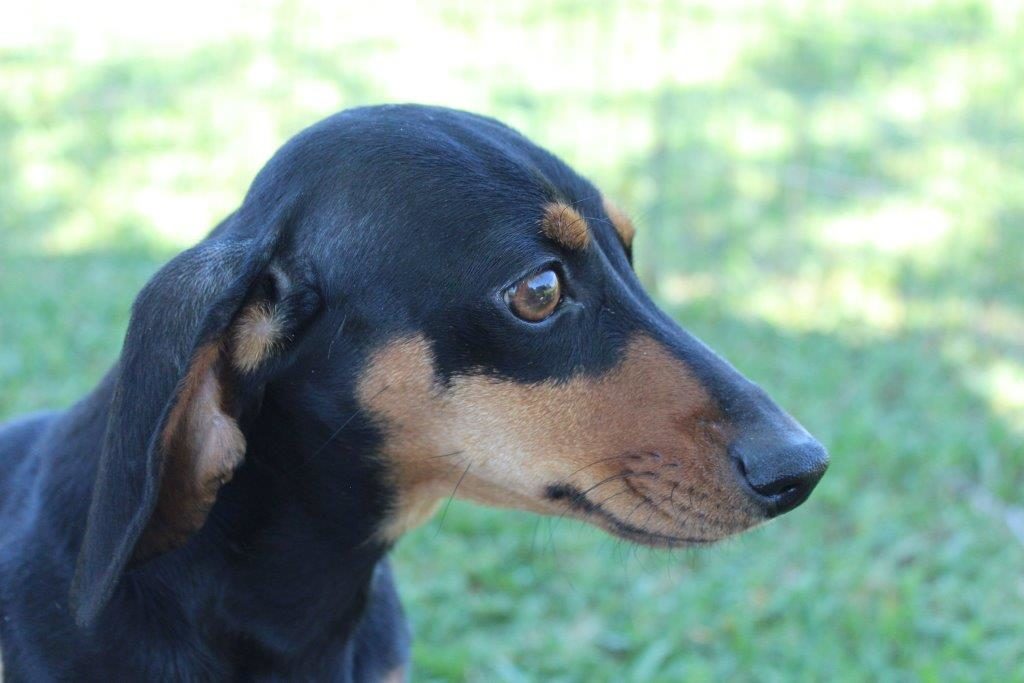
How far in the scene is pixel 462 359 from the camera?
269 centimetres

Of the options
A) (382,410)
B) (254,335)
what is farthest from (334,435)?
(254,335)

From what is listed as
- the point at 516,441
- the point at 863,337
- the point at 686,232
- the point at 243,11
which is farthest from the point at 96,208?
the point at 516,441

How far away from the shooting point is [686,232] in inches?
336

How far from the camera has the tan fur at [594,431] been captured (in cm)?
270

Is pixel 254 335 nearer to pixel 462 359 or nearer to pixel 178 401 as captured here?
pixel 178 401

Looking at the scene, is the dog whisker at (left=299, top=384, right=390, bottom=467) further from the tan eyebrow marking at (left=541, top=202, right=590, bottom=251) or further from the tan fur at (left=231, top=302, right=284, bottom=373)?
the tan eyebrow marking at (left=541, top=202, right=590, bottom=251)

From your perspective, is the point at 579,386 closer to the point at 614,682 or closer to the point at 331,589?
the point at 331,589

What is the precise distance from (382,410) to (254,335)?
1.18 ft

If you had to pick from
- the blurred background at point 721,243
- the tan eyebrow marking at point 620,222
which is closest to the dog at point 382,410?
the tan eyebrow marking at point 620,222

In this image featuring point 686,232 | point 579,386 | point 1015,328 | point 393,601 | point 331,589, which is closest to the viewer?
point 579,386

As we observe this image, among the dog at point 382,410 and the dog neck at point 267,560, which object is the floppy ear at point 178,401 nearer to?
the dog at point 382,410

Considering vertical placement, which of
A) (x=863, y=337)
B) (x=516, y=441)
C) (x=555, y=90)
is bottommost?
(x=863, y=337)

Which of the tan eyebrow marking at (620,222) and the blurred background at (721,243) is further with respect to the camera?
the blurred background at (721,243)

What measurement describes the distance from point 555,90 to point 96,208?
3835mm
